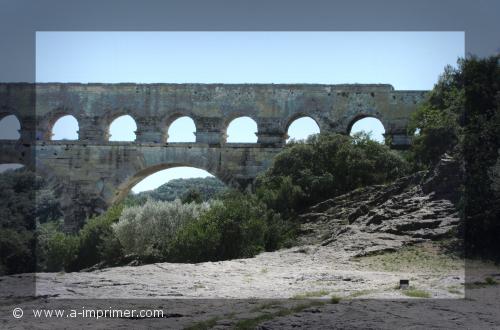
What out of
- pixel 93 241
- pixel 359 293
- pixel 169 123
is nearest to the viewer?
pixel 359 293

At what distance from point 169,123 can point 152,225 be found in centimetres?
1126

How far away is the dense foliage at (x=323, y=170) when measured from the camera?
1827 cm

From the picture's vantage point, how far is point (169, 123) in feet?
89.7

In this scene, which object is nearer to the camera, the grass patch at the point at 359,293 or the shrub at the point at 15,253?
the grass patch at the point at 359,293

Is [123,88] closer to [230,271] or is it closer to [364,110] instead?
[364,110]

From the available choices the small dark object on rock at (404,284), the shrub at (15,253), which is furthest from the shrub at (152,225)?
the small dark object on rock at (404,284)

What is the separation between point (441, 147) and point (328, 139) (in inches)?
131

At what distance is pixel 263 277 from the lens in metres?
9.02

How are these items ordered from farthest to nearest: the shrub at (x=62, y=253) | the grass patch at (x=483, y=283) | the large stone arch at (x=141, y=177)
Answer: the large stone arch at (x=141, y=177), the shrub at (x=62, y=253), the grass patch at (x=483, y=283)

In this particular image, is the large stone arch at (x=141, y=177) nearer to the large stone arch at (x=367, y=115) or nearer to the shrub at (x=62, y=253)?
the shrub at (x=62, y=253)

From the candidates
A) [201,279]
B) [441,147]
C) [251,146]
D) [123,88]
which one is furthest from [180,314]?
[123,88]

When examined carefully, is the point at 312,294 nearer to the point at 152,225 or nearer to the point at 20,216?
the point at 152,225

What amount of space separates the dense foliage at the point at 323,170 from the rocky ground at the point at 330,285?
419 centimetres

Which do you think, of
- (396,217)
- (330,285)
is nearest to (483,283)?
(330,285)
